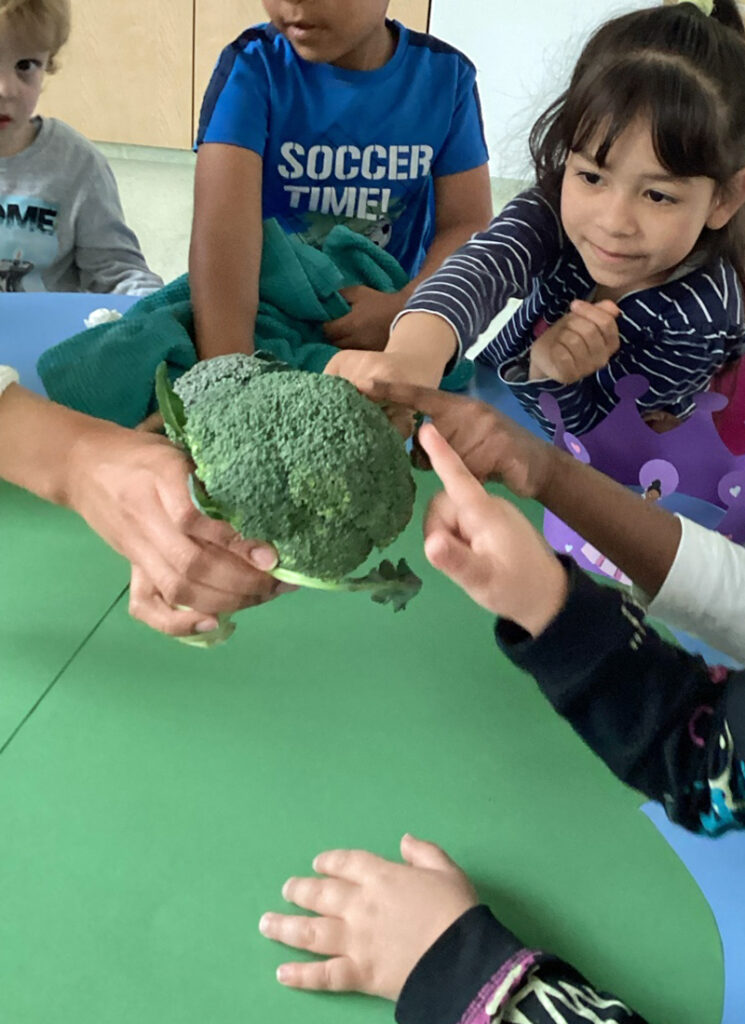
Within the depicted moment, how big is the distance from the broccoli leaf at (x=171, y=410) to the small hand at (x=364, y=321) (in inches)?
18.3

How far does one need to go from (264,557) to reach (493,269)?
0.55m

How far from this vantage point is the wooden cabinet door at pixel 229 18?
283 centimetres

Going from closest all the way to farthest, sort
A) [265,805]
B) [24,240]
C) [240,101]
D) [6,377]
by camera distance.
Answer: [265,805] → [6,377] → [240,101] → [24,240]

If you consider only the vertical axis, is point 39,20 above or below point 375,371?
above

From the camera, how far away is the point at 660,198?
2.83 ft

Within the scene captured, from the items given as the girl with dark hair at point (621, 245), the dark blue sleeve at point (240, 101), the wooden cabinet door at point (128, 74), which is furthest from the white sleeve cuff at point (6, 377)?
the wooden cabinet door at point (128, 74)

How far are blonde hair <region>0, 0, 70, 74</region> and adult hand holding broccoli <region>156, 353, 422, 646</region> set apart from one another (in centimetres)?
94

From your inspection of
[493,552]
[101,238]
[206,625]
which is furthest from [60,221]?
[493,552]

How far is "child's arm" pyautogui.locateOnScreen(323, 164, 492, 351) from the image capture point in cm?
102

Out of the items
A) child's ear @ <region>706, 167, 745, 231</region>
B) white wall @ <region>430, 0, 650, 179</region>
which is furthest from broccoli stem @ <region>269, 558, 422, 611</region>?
white wall @ <region>430, 0, 650, 179</region>

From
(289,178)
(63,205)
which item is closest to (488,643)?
(289,178)

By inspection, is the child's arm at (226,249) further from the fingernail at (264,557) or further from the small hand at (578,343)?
the fingernail at (264,557)

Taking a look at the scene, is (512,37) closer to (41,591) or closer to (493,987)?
(41,591)

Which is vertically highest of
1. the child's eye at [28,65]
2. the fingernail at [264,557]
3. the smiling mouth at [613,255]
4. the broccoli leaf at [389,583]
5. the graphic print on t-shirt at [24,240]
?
the child's eye at [28,65]
